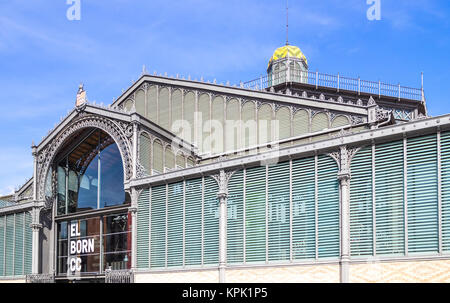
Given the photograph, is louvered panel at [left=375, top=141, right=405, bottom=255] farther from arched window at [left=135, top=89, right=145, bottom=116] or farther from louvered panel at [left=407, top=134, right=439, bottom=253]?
arched window at [left=135, top=89, right=145, bottom=116]

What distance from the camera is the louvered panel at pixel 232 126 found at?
131 ft

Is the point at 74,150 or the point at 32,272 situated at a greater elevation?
the point at 74,150

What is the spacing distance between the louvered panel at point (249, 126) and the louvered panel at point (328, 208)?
11811 mm

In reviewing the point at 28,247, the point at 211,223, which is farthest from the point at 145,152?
the point at 28,247

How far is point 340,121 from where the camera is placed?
111 feet

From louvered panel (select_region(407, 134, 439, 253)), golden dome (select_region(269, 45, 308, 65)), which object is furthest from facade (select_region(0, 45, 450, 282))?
golden dome (select_region(269, 45, 308, 65))

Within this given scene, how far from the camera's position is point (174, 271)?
3234 centimetres

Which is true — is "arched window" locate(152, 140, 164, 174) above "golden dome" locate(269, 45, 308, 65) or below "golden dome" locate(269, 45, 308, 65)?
below

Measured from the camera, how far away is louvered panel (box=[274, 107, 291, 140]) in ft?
120

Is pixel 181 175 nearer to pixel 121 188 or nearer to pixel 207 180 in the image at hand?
pixel 207 180

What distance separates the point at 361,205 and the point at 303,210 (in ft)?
9.87

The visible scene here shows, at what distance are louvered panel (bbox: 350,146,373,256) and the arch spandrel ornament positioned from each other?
51.0 ft

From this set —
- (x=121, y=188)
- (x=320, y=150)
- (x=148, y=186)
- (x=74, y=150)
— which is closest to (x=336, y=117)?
(x=320, y=150)

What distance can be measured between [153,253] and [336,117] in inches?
538
